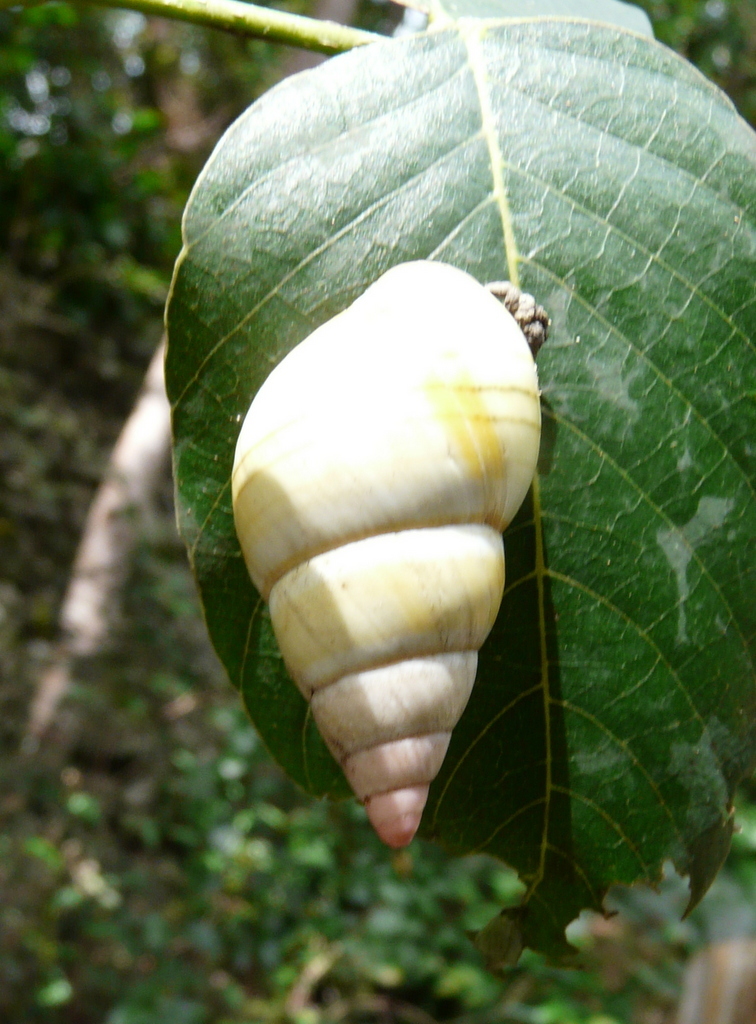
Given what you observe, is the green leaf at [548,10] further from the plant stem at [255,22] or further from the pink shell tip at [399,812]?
the pink shell tip at [399,812]

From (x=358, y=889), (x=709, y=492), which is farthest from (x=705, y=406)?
(x=358, y=889)

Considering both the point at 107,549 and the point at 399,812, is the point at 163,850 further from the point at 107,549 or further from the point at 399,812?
the point at 399,812

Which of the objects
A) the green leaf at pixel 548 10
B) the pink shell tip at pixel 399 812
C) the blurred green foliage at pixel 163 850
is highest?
the green leaf at pixel 548 10

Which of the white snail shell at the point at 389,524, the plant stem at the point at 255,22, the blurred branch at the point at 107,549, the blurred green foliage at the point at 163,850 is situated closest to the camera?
the white snail shell at the point at 389,524

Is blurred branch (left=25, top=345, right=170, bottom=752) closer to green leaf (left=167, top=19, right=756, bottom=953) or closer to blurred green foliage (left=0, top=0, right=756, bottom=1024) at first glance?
blurred green foliage (left=0, top=0, right=756, bottom=1024)

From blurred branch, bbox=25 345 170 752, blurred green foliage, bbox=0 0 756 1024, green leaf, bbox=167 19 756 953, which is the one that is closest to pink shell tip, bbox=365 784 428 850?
green leaf, bbox=167 19 756 953

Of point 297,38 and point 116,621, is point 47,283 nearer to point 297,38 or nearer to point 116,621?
point 116,621

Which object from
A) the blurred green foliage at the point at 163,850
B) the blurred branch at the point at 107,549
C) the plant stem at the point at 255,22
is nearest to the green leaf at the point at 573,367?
the plant stem at the point at 255,22
